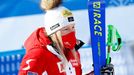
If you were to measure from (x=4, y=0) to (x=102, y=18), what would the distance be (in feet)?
4.31

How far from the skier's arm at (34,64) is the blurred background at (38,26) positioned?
1.29 m

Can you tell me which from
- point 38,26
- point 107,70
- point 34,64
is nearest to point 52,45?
point 34,64

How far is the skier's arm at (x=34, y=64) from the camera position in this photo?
2.49m

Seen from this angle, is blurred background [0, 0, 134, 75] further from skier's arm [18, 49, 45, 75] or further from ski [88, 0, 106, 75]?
skier's arm [18, 49, 45, 75]

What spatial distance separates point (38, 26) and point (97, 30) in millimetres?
1268

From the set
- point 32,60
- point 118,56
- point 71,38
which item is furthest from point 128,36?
point 32,60

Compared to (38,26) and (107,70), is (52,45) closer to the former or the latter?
(107,70)

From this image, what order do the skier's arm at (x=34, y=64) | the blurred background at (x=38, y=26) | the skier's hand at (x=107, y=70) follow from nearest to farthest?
the skier's arm at (x=34, y=64), the skier's hand at (x=107, y=70), the blurred background at (x=38, y=26)

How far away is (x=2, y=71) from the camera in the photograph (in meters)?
3.90

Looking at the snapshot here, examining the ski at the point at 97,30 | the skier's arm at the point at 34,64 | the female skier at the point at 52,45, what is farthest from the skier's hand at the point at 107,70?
the skier's arm at the point at 34,64

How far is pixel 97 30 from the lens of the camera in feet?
8.61

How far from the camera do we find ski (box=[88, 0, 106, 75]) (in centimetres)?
258

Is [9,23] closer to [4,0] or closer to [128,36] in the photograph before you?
[4,0]

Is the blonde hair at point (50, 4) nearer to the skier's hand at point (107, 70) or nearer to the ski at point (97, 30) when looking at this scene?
the ski at point (97, 30)
